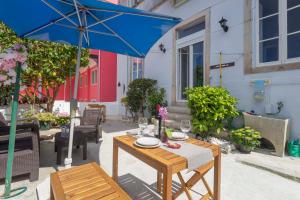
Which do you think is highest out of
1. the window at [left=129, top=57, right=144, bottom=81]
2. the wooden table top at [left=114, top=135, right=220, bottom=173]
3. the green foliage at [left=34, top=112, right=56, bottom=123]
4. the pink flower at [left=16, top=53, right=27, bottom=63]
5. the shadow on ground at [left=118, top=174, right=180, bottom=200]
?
the window at [left=129, top=57, right=144, bottom=81]

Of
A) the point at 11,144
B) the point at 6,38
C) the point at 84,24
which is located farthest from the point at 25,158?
the point at 6,38

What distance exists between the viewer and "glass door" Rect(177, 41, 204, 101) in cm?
665

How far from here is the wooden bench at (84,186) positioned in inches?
62.0

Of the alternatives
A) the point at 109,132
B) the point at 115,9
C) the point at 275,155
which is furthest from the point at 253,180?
the point at 109,132

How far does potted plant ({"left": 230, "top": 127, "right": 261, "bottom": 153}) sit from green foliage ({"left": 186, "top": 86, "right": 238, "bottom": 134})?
472mm

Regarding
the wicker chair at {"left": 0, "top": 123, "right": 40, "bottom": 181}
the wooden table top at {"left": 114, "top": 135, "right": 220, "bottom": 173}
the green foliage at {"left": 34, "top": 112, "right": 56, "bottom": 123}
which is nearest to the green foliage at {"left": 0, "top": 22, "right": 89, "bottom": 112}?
the green foliage at {"left": 34, "top": 112, "right": 56, "bottom": 123}

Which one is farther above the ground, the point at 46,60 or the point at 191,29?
the point at 191,29

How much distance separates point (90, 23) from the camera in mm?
3023

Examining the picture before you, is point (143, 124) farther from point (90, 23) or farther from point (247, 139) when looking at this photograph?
point (247, 139)

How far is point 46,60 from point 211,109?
18.1 ft

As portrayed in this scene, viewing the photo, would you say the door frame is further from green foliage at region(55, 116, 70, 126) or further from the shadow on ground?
green foliage at region(55, 116, 70, 126)

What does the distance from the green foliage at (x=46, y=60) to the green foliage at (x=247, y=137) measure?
5862 millimetres

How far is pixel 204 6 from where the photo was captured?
6.21 meters

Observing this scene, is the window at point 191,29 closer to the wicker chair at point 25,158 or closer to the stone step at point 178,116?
the stone step at point 178,116
